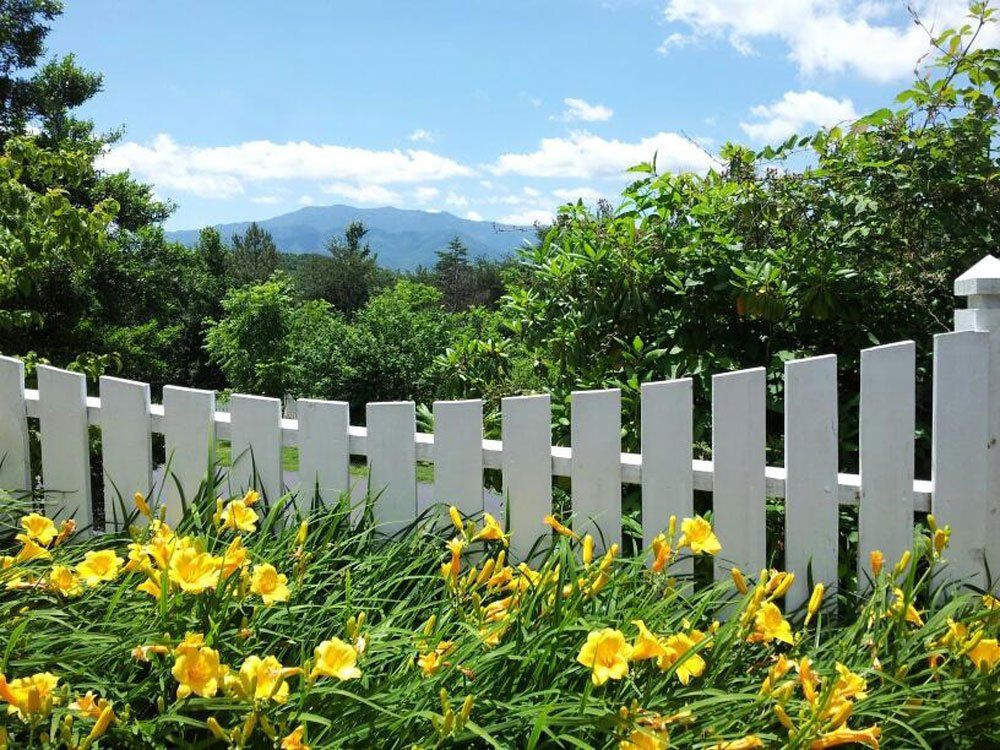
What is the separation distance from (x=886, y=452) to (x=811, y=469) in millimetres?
227

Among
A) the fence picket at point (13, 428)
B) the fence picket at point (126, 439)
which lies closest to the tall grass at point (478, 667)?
the fence picket at point (126, 439)

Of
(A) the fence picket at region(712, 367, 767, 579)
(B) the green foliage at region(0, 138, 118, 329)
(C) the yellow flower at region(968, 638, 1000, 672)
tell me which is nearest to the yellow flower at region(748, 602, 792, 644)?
(C) the yellow flower at region(968, 638, 1000, 672)

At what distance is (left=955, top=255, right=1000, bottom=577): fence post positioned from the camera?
99.6 inches

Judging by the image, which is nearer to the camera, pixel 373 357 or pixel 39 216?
pixel 39 216

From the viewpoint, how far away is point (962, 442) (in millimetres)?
2564

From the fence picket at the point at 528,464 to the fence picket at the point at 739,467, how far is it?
514 millimetres

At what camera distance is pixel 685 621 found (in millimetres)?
2131

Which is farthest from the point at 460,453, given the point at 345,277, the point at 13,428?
the point at 345,277

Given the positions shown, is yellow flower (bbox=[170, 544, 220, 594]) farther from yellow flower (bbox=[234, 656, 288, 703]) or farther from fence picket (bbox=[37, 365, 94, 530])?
fence picket (bbox=[37, 365, 94, 530])

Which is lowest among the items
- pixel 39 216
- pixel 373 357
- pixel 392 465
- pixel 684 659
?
pixel 684 659

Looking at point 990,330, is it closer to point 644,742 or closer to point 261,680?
point 644,742

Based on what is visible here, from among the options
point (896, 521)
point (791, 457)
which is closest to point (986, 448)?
point (896, 521)

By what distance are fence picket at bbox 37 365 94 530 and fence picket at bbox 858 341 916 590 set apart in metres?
2.75

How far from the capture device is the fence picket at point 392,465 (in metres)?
2.86
